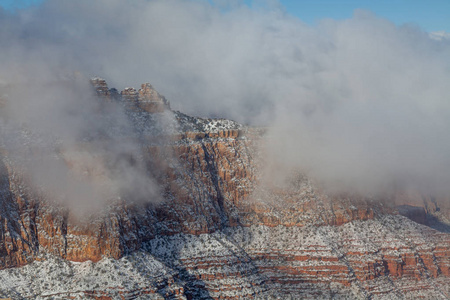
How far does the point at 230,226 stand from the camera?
144 meters

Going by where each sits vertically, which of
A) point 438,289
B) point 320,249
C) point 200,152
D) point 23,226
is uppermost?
point 200,152

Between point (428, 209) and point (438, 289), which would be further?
point (428, 209)

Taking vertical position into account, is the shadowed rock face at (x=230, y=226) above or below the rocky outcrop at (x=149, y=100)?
below

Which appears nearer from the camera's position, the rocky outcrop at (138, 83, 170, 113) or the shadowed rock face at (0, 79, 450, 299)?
the shadowed rock face at (0, 79, 450, 299)

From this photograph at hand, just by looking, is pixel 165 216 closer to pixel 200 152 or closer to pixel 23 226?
pixel 200 152

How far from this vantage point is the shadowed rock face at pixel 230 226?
12106 cm

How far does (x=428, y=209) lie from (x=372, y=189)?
40.2 m

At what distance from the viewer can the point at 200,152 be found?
143750mm

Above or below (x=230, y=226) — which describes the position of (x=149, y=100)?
above

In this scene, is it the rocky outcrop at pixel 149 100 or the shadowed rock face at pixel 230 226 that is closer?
the shadowed rock face at pixel 230 226

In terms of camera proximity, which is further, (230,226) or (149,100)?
(149,100)

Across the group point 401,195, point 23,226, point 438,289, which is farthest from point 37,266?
point 401,195

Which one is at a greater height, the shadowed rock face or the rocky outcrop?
the rocky outcrop

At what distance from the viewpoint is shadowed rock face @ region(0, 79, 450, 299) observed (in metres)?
121
